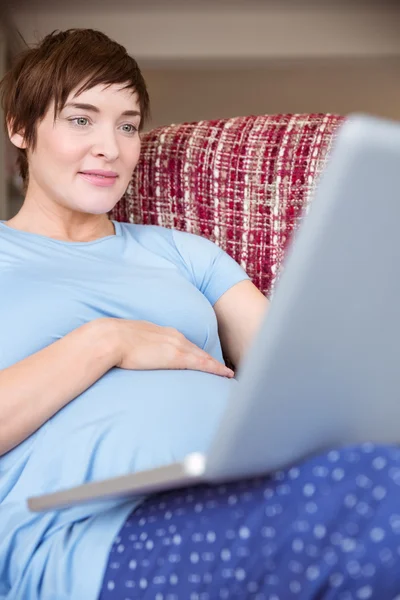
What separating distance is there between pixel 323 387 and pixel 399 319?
7cm

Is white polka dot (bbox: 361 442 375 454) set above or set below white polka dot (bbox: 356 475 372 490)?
above

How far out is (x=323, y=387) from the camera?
0.54 m

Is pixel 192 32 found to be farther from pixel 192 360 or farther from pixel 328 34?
pixel 192 360

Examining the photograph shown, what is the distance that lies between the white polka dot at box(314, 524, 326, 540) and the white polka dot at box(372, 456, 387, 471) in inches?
2.5

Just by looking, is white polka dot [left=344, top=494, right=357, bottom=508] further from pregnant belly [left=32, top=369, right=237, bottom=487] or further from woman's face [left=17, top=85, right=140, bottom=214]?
woman's face [left=17, top=85, right=140, bottom=214]

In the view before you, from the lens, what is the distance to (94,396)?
3.00 ft

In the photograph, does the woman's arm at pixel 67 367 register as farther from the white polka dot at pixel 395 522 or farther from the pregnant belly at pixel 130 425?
the white polka dot at pixel 395 522

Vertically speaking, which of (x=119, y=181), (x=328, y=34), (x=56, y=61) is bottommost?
(x=119, y=181)

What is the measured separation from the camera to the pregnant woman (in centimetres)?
57

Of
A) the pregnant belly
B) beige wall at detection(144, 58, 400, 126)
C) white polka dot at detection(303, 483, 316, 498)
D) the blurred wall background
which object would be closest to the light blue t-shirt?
the pregnant belly

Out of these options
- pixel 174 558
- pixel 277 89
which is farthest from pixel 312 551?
pixel 277 89

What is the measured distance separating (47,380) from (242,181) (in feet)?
2.17

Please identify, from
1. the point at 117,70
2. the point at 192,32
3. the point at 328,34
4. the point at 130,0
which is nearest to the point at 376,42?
the point at 328,34

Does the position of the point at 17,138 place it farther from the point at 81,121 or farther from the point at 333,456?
the point at 333,456
